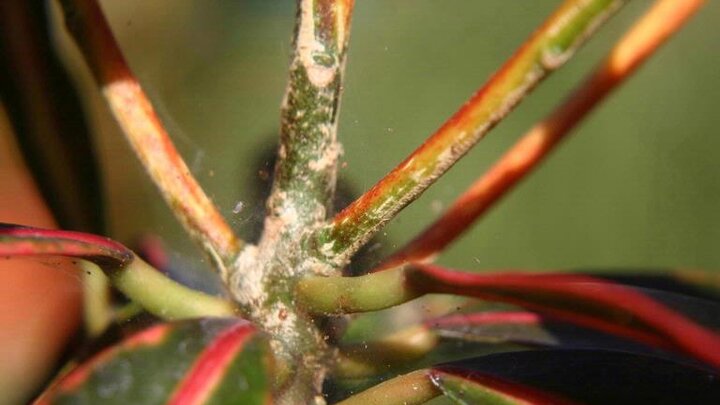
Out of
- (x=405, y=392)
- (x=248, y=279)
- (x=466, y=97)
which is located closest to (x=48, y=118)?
(x=248, y=279)

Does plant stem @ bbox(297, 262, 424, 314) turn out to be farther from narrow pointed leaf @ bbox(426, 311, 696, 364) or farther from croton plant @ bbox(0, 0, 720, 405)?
narrow pointed leaf @ bbox(426, 311, 696, 364)

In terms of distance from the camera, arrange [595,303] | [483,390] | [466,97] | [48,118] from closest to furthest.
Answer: [595,303], [483,390], [48,118], [466,97]

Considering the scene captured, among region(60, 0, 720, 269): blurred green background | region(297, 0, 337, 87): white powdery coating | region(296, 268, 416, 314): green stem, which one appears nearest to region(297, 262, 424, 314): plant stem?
region(296, 268, 416, 314): green stem

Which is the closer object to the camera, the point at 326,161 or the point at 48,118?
the point at 326,161

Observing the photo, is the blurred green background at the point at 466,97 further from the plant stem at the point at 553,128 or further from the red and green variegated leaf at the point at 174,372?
the red and green variegated leaf at the point at 174,372

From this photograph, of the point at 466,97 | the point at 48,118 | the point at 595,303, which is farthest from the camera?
the point at 466,97

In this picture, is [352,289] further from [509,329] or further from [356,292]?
[509,329]

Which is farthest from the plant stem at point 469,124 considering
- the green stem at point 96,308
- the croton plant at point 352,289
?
the green stem at point 96,308

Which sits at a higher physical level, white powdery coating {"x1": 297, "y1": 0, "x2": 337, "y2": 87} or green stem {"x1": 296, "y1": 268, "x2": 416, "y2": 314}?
white powdery coating {"x1": 297, "y1": 0, "x2": 337, "y2": 87}
